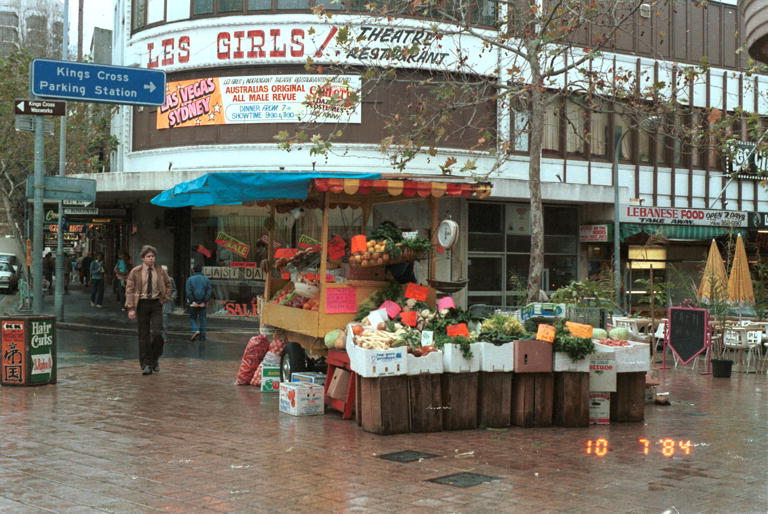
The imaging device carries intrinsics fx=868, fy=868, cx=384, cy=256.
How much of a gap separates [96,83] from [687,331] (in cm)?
1099

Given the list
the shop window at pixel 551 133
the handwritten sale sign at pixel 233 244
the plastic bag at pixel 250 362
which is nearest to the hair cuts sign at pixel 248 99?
the handwritten sale sign at pixel 233 244

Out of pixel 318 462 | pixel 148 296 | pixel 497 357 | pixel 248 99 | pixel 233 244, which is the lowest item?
pixel 318 462

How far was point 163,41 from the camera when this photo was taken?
81.1 ft

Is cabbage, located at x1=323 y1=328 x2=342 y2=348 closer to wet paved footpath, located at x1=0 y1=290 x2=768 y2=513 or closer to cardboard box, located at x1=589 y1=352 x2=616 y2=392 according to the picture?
wet paved footpath, located at x1=0 y1=290 x2=768 y2=513

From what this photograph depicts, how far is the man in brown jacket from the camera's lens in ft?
42.0

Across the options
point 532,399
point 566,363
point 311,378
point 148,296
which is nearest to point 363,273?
point 311,378

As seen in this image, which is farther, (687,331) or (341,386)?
(687,331)

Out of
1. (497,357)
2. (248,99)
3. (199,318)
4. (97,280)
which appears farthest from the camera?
(97,280)

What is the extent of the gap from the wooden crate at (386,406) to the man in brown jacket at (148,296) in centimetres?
501

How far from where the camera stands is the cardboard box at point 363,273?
10.8m

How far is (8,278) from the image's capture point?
40094 millimetres

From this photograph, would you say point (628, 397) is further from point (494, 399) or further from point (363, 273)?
point (363, 273)

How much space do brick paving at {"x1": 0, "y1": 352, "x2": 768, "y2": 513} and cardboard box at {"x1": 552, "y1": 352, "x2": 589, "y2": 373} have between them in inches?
26.2

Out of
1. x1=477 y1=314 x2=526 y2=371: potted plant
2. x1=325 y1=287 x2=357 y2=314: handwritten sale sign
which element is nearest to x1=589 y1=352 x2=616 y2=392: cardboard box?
x1=477 y1=314 x2=526 y2=371: potted plant
